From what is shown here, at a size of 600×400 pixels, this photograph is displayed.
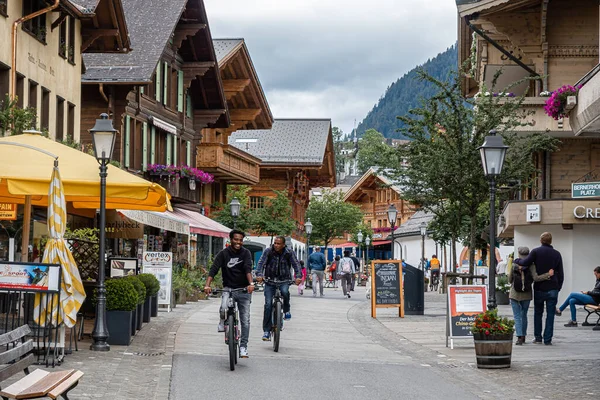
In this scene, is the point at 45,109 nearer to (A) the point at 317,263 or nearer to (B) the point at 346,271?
(A) the point at 317,263

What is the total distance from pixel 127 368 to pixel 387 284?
13.8 m

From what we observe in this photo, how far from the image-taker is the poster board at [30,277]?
1344 cm

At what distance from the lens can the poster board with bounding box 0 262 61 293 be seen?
13438mm

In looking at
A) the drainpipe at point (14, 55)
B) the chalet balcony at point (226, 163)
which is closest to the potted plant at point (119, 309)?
the drainpipe at point (14, 55)

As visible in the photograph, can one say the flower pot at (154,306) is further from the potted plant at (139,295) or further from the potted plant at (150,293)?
the potted plant at (139,295)

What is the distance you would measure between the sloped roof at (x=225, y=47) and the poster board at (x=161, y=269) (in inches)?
778

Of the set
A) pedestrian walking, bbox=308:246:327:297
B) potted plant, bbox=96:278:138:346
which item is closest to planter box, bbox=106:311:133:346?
potted plant, bbox=96:278:138:346

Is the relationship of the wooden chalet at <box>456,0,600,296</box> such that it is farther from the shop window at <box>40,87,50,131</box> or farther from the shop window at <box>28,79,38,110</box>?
the shop window at <box>28,79,38,110</box>

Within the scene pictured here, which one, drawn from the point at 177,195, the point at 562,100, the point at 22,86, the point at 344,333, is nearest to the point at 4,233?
the point at 22,86

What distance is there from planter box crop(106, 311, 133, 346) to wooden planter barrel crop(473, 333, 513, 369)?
5076mm

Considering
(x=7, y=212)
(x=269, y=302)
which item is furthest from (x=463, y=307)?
(x=7, y=212)

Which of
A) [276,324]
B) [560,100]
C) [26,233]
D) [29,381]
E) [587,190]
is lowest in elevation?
[29,381]

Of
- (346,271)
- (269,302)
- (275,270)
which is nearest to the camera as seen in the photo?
(269,302)

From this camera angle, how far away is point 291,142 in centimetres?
7656
